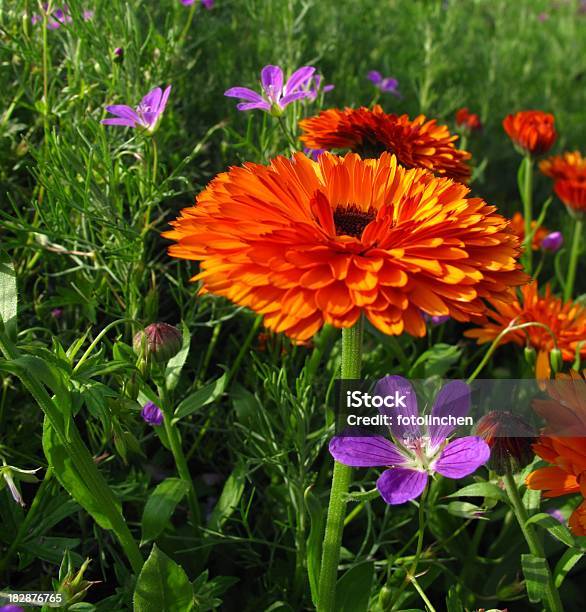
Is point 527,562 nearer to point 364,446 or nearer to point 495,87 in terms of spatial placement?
point 364,446

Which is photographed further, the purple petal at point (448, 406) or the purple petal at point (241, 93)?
the purple petal at point (241, 93)

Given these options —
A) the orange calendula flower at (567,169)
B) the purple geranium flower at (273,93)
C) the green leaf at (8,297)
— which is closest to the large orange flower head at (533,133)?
the orange calendula flower at (567,169)

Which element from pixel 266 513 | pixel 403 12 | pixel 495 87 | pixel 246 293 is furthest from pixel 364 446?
pixel 403 12

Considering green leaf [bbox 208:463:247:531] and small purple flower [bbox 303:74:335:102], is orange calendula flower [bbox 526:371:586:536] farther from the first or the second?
small purple flower [bbox 303:74:335:102]

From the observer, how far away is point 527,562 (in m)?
0.83

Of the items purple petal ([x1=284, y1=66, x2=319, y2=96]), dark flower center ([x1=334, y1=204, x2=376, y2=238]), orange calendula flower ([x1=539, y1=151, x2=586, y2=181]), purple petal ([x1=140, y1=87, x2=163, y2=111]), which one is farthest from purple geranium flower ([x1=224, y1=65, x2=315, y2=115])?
orange calendula flower ([x1=539, y1=151, x2=586, y2=181])

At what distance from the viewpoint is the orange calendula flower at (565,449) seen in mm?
736

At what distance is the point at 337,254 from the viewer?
2.22ft

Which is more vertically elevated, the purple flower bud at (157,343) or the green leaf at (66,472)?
the purple flower bud at (157,343)

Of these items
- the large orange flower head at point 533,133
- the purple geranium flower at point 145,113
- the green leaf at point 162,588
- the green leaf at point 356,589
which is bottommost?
the green leaf at point 356,589

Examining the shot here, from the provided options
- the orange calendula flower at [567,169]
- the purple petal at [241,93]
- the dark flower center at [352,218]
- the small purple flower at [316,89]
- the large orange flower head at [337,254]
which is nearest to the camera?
the large orange flower head at [337,254]

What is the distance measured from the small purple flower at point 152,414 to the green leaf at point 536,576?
1.63 ft

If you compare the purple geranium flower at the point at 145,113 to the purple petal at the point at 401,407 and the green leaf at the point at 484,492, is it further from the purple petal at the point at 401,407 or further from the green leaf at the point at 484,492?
the green leaf at the point at 484,492

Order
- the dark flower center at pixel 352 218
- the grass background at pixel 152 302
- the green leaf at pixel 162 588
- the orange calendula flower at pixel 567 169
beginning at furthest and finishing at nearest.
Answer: the orange calendula flower at pixel 567 169, the grass background at pixel 152 302, the dark flower center at pixel 352 218, the green leaf at pixel 162 588
